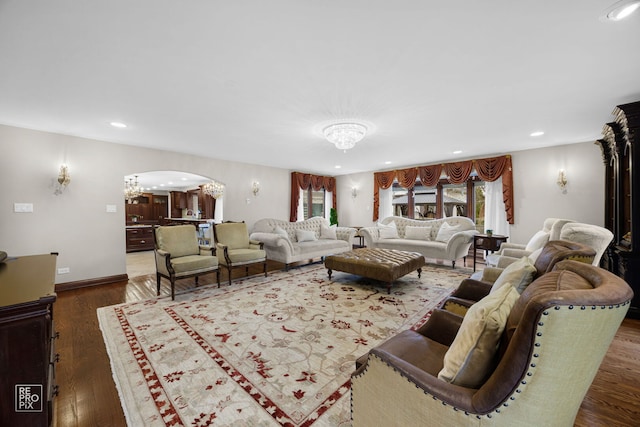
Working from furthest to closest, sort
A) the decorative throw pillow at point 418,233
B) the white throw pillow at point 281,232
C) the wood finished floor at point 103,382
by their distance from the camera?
1. the decorative throw pillow at point 418,233
2. the white throw pillow at point 281,232
3. the wood finished floor at point 103,382

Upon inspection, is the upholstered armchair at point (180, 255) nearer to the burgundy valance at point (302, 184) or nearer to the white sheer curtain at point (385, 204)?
the burgundy valance at point (302, 184)

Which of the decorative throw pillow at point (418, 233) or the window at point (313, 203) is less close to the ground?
the window at point (313, 203)

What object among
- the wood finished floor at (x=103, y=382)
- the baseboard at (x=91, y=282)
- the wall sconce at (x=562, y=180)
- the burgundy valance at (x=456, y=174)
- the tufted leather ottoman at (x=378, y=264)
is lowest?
the wood finished floor at (x=103, y=382)

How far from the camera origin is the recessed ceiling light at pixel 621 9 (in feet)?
5.01

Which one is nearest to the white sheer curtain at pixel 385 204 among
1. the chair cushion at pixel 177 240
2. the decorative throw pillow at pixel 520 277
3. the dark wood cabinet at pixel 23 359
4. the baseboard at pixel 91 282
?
the chair cushion at pixel 177 240

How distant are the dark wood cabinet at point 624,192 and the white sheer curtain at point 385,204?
4.31m

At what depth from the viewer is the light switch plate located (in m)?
3.65

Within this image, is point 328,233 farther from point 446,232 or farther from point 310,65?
point 310,65

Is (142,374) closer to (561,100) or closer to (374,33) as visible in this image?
(374,33)

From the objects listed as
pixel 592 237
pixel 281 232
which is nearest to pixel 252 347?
pixel 281 232

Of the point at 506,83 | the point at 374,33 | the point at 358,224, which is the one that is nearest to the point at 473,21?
the point at 374,33

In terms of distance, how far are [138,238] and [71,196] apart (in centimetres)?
429

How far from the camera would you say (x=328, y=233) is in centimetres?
662

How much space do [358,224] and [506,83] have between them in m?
5.94
